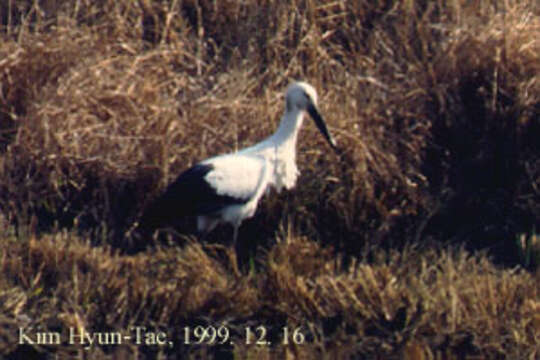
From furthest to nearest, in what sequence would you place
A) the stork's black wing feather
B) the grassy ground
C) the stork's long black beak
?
1. the stork's long black beak
2. the stork's black wing feather
3. the grassy ground

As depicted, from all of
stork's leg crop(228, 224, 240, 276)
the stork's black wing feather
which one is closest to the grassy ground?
stork's leg crop(228, 224, 240, 276)

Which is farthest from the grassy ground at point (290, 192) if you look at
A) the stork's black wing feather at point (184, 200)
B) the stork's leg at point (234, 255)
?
the stork's black wing feather at point (184, 200)

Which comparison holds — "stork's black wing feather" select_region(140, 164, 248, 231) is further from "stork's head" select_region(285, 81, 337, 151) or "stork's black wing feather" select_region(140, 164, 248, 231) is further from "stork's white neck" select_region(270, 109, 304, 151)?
"stork's head" select_region(285, 81, 337, 151)

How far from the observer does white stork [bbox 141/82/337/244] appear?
693 cm

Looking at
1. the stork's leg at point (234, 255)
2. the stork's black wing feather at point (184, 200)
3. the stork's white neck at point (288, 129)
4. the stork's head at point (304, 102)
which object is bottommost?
the stork's leg at point (234, 255)

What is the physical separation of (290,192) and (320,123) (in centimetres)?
37

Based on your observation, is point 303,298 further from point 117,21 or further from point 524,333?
point 117,21

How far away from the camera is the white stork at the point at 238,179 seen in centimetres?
693

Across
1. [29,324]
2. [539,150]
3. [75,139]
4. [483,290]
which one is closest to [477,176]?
[539,150]

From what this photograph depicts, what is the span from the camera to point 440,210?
7.36m

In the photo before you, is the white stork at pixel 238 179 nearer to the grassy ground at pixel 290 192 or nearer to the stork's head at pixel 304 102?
the stork's head at pixel 304 102

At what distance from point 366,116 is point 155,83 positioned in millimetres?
1122

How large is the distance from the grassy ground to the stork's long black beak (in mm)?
176

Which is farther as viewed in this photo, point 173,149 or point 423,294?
point 173,149
